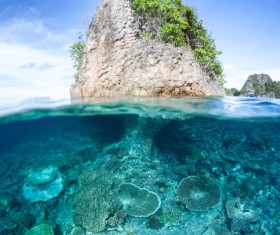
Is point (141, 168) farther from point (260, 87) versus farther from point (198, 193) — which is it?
point (260, 87)

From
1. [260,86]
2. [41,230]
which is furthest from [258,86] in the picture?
[41,230]

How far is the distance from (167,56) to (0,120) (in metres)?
11.7

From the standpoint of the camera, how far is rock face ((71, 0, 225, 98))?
18062mm

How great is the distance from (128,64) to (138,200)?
42.1 ft

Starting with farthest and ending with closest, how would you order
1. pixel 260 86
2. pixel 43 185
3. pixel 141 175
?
pixel 260 86 < pixel 141 175 < pixel 43 185

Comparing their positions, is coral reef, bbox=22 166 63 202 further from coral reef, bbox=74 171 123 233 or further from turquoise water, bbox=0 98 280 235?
coral reef, bbox=74 171 123 233

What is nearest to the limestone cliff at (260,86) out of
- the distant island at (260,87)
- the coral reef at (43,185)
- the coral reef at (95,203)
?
the distant island at (260,87)

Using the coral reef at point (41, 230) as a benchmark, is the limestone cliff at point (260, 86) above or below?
above

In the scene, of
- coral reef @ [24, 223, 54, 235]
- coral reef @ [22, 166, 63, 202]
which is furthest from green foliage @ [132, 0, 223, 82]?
coral reef @ [24, 223, 54, 235]

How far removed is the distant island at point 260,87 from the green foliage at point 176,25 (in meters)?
53.3

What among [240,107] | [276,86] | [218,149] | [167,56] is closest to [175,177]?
[218,149]

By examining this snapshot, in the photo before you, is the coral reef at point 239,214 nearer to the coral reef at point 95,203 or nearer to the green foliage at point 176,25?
the coral reef at point 95,203

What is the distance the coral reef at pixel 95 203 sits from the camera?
7961 mm

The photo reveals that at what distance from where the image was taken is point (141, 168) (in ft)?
35.7
